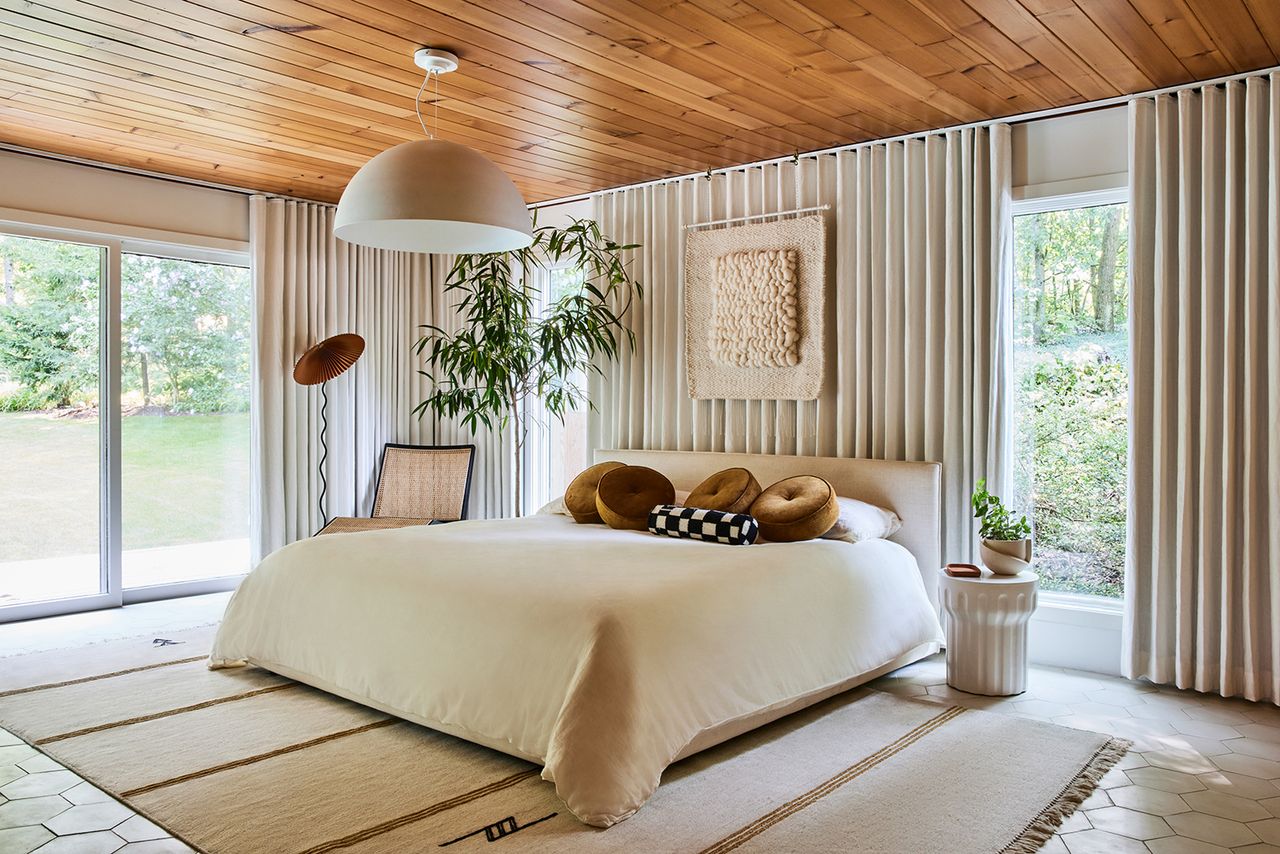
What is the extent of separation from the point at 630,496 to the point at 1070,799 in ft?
7.41

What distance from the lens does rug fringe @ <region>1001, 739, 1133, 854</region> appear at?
2.41m

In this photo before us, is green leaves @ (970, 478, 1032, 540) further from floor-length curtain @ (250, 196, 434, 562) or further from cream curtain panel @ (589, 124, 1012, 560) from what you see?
floor-length curtain @ (250, 196, 434, 562)

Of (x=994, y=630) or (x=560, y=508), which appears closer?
(x=994, y=630)

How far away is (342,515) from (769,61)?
409 centimetres

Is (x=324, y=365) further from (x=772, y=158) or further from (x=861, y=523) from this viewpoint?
(x=861, y=523)

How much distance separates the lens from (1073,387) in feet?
13.7

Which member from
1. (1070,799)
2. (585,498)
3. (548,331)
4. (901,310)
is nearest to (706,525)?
(585,498)

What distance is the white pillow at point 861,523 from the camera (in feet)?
12.9

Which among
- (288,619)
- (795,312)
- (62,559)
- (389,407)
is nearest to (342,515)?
(389,407)

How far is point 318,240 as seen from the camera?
19.9 ft

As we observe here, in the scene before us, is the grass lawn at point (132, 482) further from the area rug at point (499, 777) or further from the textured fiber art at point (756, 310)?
the textured fiber art at point (756, 310)

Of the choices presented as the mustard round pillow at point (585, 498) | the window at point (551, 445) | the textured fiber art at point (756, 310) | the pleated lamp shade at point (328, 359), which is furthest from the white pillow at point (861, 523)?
the pleated lamp shade at point (328, 359)

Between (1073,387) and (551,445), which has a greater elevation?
A: (1073,387)

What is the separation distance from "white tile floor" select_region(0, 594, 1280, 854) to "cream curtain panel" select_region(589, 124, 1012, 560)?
0.83m
